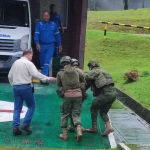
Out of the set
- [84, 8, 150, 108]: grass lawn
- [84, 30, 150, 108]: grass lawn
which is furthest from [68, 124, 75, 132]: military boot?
[84, 30, 150, 108]: grass lawn

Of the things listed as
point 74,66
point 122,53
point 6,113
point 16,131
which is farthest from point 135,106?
point 122,53

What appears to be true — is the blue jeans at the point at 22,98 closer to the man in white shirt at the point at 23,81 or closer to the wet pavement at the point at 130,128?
the man in white shirt at the point at 23,81

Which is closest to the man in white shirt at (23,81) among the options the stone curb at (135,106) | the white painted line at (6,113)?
the white painted line at (6,113)

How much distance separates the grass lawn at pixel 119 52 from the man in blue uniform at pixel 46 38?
126 inches

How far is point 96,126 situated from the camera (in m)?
9.76

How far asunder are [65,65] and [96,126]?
1.53 meters

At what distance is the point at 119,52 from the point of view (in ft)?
81.6

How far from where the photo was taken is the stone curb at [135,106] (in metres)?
12.6

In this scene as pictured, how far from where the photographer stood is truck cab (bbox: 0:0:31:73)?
15016 millimetres

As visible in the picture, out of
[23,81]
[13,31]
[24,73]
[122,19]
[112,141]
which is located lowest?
[112,141]

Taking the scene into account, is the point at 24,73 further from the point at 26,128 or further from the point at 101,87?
the point at 101,87

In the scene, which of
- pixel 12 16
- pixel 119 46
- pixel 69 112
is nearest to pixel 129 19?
pixel 119 46

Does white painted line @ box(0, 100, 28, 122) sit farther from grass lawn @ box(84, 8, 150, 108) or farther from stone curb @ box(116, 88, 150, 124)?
grass lawn @ box(84, 8, 150, 108)

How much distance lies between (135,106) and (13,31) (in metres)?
4.55
